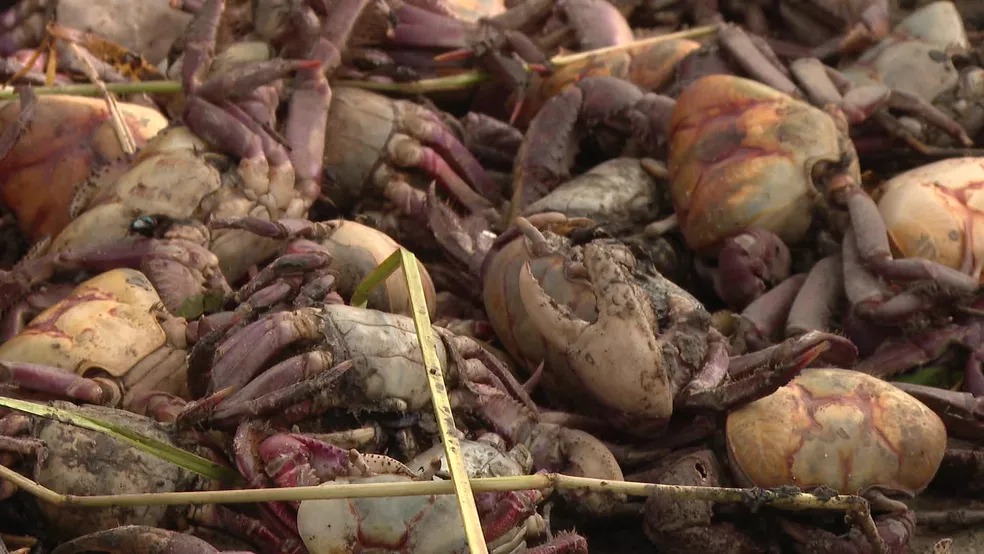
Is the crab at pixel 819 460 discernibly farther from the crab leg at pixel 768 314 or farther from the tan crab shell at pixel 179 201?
the tan crab shell at pixel 179 201

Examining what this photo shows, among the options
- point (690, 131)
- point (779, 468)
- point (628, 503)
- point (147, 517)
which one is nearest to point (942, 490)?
point (779, 468)

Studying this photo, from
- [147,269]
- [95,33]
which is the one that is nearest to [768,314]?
[147,269]

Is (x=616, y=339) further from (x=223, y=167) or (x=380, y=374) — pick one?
(x=223, y=167)

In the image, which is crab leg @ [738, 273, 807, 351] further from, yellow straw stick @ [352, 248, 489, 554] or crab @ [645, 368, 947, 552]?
yellow straw stick @ [352, 248, 489, 554]

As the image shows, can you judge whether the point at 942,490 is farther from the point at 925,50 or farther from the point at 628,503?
the point at 925,50

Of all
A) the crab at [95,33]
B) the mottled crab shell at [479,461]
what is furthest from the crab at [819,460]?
the crab at [95,33]

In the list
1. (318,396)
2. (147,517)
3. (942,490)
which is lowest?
(942,490)
